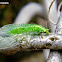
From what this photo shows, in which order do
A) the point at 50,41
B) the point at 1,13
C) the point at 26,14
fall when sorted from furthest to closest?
1. the point at 1,13
2. the point at 26,14
3. the point at 50,41

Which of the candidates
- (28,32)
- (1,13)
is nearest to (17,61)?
(28,32)

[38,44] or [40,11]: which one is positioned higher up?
[40,11]

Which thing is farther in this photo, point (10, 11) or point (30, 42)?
point (10, 11)

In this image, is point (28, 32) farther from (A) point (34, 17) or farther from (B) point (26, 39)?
(A) point (34, 17)

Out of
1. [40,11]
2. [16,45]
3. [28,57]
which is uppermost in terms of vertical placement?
[40,11]

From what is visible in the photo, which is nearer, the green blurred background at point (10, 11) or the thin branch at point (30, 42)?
the thin branch at point (30, 42)

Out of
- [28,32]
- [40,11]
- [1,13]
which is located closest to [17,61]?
[28,32]

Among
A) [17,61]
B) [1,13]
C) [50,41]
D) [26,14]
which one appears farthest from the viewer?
[1,13]

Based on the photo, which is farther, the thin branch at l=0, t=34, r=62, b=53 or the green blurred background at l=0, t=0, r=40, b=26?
the green blurred background at l=0, t=0, r=40, b=26

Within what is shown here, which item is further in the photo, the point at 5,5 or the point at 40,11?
→ the point at 5,5
